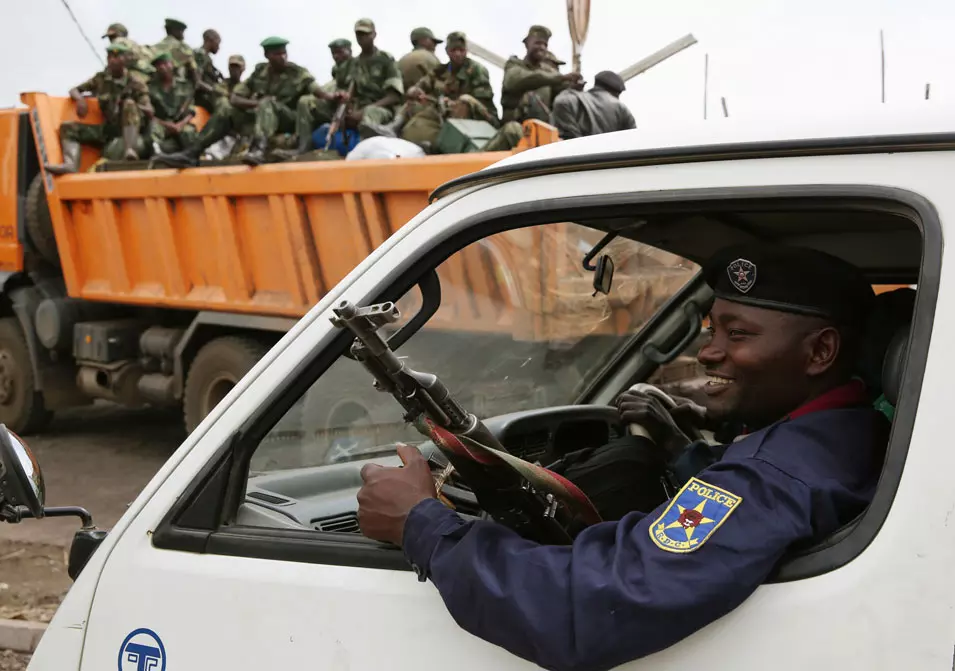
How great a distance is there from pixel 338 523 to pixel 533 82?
21.1 feet

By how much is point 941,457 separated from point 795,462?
209 mm

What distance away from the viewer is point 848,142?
1164mm

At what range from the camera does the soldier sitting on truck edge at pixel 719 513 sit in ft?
3.64

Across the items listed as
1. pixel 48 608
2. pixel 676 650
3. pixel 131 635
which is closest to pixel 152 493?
pixel 131 635

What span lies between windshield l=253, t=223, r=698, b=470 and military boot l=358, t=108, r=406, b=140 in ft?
11.6

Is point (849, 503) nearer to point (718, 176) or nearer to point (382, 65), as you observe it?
point (718, 176)

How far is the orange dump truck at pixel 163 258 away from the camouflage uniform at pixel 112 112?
0.12 m

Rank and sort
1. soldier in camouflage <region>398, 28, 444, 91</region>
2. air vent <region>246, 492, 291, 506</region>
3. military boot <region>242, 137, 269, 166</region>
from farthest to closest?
1. soldier in camouflage <region>398, 28, 444, 91</region>
2. military boot <region>242, 137, 269, 166</region>
3. air vent <region>246, 492, 291, 506</region>

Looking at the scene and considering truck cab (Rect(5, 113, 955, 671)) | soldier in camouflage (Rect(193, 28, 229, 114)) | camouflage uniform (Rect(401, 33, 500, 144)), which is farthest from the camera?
soldier in camouflage (Rect(193, 28, 229, 114))

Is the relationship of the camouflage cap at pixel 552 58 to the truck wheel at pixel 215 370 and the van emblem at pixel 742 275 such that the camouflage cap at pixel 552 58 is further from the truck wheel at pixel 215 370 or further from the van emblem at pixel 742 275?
the van emblem at pixel 742 275

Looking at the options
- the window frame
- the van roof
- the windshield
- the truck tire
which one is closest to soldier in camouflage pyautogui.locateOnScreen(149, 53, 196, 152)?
the truck tire

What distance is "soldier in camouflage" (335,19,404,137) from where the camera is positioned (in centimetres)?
845

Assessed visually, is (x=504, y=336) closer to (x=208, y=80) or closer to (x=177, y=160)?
(x=177, y=160)

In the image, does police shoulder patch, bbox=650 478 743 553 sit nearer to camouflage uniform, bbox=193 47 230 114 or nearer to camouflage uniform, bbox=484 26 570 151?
camouflage uniform, bbox=484 26 570 151
